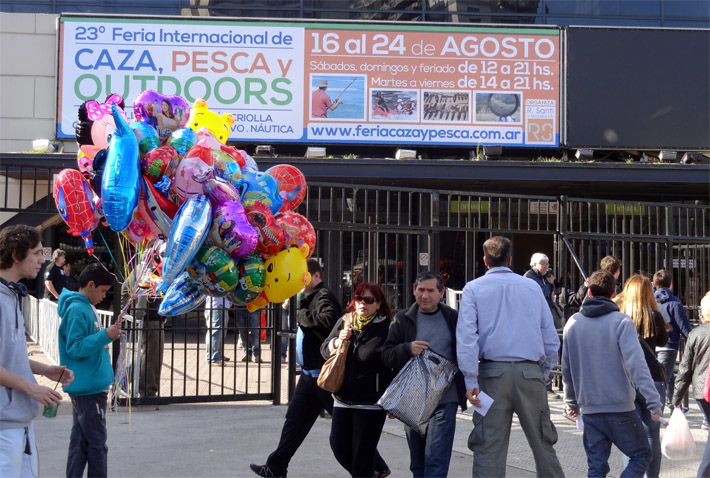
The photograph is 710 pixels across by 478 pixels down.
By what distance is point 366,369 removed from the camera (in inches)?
230

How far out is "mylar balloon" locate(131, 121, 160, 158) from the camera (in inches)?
221

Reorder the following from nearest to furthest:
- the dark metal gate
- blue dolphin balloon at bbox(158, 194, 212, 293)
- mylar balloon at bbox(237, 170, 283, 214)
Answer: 1. blue dolphin balloon at bbox(158, 194, 212, 293)
2. mylar balloon at bbox(237, 170, 283, 214)
3. the dark metal gate

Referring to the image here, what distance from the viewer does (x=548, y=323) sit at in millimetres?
5836

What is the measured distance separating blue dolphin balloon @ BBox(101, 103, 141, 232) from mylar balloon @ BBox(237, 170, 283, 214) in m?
0.75

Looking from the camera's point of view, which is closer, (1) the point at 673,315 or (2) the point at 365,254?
(1) the point at 673,315

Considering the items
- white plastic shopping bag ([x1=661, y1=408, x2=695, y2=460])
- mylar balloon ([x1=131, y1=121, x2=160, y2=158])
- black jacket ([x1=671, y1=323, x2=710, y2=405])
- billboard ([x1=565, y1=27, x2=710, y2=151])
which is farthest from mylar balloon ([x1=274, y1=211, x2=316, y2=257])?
billboard ([x1=565, y1=27, x2=710, y2=151])

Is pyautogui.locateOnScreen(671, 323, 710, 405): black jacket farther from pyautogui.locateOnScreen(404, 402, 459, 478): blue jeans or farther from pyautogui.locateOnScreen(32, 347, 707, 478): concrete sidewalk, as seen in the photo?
pyautogui.locateOnScreen(404, 402, 459, 478): blue jeans

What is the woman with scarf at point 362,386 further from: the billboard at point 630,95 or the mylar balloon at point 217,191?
the billboard at point 630,95

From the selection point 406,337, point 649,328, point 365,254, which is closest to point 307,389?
point 406,337

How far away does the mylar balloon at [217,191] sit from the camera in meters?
5.52

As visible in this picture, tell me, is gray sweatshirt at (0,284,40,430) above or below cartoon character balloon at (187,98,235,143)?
below

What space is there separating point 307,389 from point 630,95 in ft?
44.0

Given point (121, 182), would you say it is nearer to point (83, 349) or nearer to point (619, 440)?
point (83, 349)

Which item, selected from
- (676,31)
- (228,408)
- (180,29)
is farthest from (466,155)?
(228,408)
